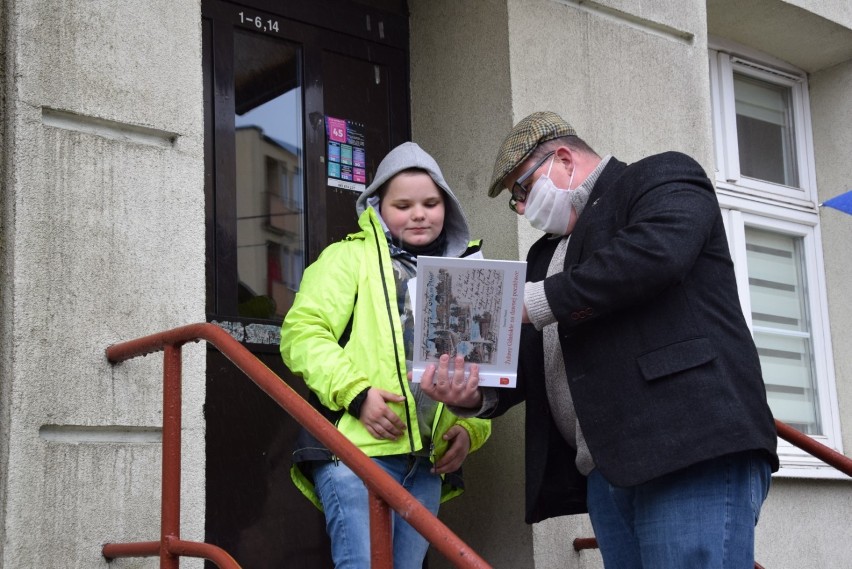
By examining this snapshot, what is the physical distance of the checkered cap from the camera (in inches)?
123

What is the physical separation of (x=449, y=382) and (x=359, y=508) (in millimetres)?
441

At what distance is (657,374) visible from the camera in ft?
8.71

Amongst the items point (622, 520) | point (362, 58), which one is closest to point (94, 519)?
point (622, 520)

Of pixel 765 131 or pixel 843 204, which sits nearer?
pixel 843 204

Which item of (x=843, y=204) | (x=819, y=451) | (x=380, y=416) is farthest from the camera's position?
(x=843, y=204)

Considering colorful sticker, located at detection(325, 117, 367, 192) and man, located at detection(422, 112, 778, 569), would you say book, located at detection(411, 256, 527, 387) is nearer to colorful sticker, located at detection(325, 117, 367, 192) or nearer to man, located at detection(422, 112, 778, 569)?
man, located at detection(422, 112, 778, 569)

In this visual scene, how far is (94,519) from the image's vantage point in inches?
120

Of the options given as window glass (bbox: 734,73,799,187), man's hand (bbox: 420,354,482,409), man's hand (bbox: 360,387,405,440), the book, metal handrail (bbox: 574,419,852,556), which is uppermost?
window glass (bbox: 734,73,799,187)

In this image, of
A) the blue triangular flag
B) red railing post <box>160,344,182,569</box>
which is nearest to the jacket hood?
red railing post <box>160,344,182,569</box>

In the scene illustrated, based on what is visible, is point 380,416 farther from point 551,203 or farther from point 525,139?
point 525,139

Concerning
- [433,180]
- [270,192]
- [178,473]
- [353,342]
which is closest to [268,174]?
[270,192]

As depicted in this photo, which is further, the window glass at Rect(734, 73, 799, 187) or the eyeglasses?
the window glass at Rect(734, 73, 799, 187)

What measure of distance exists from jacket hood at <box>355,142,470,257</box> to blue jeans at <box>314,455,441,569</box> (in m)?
0.70

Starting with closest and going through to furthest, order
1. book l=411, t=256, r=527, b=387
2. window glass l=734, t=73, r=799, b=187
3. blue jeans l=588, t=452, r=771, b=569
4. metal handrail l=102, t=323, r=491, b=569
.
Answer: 1. metal handrail l=102, t=323, r=491, b=569
2. blue jeans l=588, t=452, r=771, b=569
3. book l=411, t=256, r=527, b=387
4. window glass l=734, t=73, r=799, b=187
